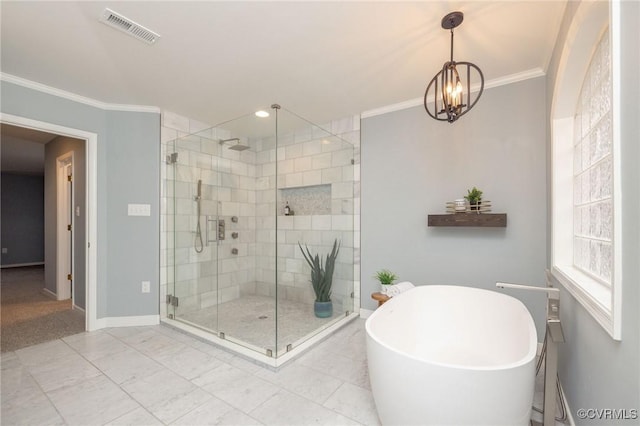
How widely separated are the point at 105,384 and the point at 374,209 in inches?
106

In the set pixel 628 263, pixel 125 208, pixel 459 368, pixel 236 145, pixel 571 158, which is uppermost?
pixel 236 145

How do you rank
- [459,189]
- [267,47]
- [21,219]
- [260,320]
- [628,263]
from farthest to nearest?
[21,219], [260,320], [459,189], [267,47], [628,263]

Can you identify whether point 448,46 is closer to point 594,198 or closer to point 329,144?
point 594,198

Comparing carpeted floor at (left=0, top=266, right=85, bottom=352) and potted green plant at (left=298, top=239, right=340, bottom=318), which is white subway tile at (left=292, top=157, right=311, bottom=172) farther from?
carpeted floor at (left=0, top=266, right=85, bottom=352)

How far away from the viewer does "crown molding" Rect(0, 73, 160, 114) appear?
231cm

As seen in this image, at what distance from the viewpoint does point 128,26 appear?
1742 millimetres

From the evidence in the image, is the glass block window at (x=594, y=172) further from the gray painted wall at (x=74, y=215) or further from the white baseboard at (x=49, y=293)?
the white baseboard at (x=49, y=293)

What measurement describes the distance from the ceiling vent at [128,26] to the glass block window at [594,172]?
2573mm

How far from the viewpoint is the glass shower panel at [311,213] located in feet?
9.78

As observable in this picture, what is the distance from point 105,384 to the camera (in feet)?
6.14

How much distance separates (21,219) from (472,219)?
9823 mm

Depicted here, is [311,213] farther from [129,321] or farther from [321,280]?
[129,321]

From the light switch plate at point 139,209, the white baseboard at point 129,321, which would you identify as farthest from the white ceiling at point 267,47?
the white baseboard at point 129,321

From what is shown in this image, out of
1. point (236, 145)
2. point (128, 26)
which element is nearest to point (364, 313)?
point (236, 145)
